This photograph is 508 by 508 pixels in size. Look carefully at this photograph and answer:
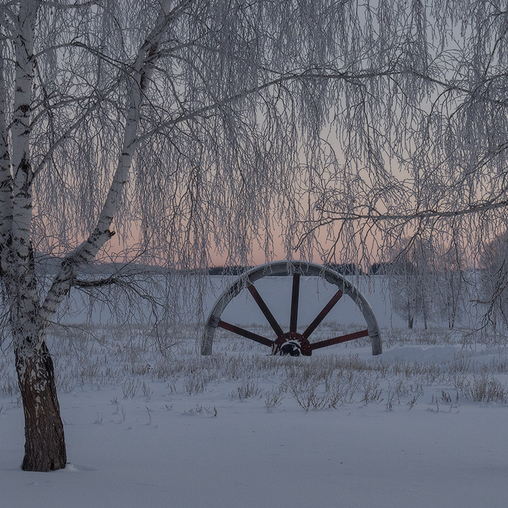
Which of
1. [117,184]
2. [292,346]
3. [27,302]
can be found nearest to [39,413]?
[27,302]

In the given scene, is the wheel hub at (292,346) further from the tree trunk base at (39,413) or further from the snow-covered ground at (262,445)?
the tree trunk base at (39,413)

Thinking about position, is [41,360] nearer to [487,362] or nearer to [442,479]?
[442,479]

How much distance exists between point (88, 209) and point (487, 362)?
8.70 m

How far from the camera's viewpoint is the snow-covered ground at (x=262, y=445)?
→ 9.37ft

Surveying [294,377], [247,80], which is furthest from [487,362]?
[247,80]

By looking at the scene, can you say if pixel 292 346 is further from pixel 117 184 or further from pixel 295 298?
pixel 117 184

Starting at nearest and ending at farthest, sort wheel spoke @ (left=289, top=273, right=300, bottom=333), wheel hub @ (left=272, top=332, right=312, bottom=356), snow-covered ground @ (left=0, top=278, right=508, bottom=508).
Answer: snow-covered ground @ (left=0, top=278, right=508, bottom=508) → wheel hub @ (left=272, top=332, right=312, bottom=356) → wheel spoke @ (left=289, top=273, right=300, bottom=333)

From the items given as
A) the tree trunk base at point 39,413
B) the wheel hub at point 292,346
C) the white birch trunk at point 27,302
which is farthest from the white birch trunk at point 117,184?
the wheel hub at point 292,346

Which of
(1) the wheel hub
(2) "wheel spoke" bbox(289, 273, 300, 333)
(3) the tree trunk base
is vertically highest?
(2) "wheel spoke" bbox(289, 273, 300, 333)

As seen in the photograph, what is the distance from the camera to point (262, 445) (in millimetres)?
3965

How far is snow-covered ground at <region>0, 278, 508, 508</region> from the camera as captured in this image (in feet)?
9.37

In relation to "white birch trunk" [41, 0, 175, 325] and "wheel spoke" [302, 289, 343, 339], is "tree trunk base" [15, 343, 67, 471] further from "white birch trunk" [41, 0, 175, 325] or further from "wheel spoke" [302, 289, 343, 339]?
"wheel spoke" [302, 289, 343, 339]

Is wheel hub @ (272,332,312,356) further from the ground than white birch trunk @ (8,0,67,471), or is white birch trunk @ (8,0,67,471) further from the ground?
white birch trunk @ (8,0,67,471)

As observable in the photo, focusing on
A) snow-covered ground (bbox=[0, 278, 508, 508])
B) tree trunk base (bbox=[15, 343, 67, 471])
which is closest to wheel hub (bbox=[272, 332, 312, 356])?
snow-covered ground (bbox=[0, 278, 508, 508])
